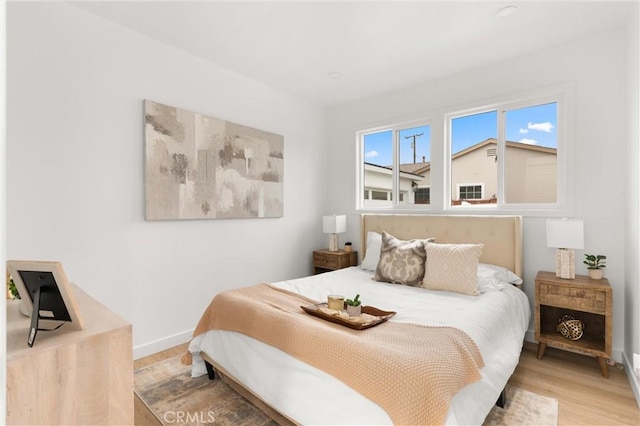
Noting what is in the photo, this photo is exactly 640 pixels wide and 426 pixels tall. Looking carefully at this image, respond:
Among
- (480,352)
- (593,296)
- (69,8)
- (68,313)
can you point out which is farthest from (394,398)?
(69,8)

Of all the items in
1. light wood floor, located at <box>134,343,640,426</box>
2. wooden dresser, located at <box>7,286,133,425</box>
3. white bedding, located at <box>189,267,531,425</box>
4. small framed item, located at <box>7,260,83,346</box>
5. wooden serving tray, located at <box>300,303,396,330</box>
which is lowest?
light wood floor, located at <box>134,343,640,426</box>

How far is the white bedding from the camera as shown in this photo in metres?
1.46

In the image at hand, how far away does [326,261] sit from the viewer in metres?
4.16

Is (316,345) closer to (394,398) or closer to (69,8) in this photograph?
(394,398)

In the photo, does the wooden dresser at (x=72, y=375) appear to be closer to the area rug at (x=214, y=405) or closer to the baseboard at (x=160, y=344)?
the area rug at (x=214, y=405)

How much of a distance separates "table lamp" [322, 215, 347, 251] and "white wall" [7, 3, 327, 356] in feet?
3.11

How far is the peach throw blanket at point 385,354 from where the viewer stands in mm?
1272

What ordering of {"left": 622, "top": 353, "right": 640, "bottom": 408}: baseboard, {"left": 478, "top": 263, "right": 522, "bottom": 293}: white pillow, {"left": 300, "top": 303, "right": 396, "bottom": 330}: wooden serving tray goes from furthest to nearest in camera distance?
{"left": 478, "top": 263, "right": 522, "bottom": 293}: white pillow
{"left": 622, "top": 353, "right": 640, "bottom": 408}: baseboard
{"left": 300, "top": 303, "right": 396, "bottom": 330}: wooden serving tray

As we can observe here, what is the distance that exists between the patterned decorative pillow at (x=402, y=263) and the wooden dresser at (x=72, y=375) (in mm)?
2241

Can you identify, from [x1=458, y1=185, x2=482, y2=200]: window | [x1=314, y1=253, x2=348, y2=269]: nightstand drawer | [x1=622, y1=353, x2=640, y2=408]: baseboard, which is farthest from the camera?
[x1=314, y1=253, x2=348, y2=269]: nightstand drawer

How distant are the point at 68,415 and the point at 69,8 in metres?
2.72

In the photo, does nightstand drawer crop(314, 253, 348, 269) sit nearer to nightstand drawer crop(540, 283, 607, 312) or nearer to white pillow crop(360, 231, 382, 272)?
white pillow crop(360, 231, 382, 272)

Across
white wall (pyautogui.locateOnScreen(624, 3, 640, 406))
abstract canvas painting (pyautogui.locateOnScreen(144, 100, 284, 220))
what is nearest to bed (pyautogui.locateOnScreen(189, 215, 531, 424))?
white wall (pyautogui.locateOnScreen(624, 3, 640, 406))

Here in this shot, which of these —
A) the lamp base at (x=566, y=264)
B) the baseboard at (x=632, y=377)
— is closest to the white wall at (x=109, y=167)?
the lamp base at (x=566, y=264)
